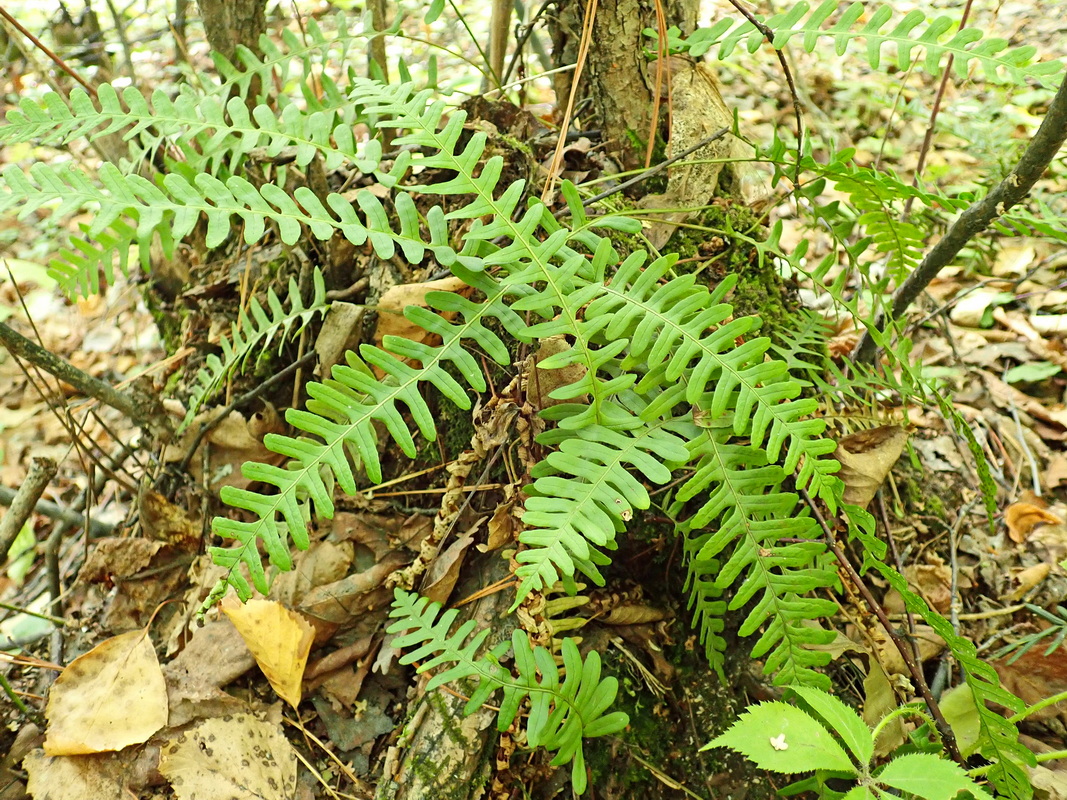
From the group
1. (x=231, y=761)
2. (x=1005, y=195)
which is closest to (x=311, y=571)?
(x=231, y=761)

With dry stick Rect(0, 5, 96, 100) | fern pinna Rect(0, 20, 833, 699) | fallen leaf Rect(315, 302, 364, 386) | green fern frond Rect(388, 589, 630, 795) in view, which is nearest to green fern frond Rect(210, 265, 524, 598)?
fern pinna Rect(0, 20, 833, 699)

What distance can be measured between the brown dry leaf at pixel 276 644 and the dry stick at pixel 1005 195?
60.1 inches

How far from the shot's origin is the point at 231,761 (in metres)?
1.61

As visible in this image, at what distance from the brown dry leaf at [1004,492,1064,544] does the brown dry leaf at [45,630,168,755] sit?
231 cm

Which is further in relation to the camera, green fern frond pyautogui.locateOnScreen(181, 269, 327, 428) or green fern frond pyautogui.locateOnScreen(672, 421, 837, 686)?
green fern frond pyautogui.locateOnScreen(181, 269, 327, 428)

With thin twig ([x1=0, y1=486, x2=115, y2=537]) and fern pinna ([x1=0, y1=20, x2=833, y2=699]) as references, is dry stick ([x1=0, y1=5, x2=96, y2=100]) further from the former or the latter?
thin twig ([x1=0, y1=486, x2=115, y2=537])

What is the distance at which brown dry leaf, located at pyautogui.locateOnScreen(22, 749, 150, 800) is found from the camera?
1.57 meters

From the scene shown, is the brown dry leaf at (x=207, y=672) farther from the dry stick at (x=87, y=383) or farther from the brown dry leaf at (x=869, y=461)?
the brown dry leaf at (x=869, y=461)

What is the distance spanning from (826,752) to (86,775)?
153 cm

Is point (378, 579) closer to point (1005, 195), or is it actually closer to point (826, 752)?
point (826, 752)

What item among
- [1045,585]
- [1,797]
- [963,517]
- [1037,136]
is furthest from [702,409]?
[1,797]

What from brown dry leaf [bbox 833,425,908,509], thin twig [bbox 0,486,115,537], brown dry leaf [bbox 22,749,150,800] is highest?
brown dry leaf [bbox 833,425,908,509]

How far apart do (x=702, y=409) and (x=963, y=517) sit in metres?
1.11

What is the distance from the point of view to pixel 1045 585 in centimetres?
195
